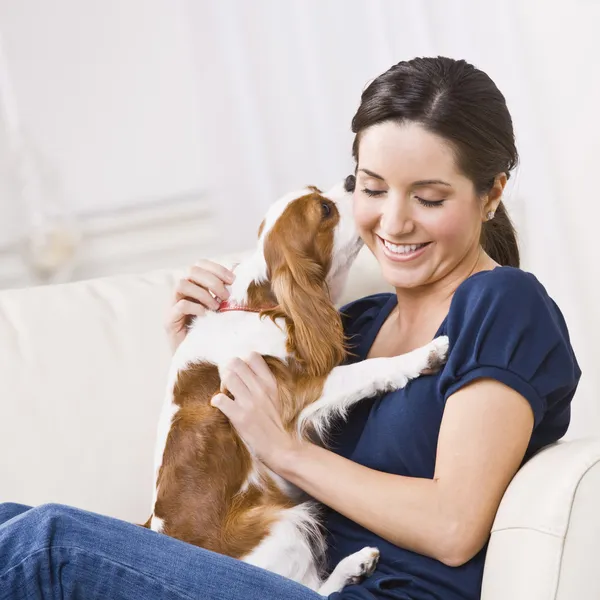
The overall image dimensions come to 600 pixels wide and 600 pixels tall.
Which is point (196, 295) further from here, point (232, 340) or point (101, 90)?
point (101, 90)

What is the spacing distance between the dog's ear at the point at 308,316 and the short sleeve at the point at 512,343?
326 millimetres

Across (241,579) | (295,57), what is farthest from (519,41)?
(241,579)

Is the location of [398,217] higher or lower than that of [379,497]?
higher

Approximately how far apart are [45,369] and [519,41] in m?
1.94

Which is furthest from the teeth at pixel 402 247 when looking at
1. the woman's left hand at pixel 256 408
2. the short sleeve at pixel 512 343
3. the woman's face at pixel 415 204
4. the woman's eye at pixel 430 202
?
the woman's left hand at pixel 256 408

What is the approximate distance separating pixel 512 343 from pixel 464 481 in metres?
0.23

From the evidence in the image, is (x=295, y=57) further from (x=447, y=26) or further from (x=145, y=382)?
(x=145, y=382)

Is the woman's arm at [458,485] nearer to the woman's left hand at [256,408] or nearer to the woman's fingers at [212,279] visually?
the woman's left hand at [256,408]

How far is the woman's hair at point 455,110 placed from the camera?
5.46ft

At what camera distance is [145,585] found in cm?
133

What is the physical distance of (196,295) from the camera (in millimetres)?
1963

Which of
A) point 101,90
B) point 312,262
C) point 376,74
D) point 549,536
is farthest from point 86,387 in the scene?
point 101,90

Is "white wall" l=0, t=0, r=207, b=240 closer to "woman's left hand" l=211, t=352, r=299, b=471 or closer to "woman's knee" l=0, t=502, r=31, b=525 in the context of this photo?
"woman's left hand" l=211, t=352, r=299, b=471

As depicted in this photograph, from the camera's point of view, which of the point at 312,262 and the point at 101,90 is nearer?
the point at 312,262
